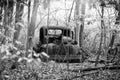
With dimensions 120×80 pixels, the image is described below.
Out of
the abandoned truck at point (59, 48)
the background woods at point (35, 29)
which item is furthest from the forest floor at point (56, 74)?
the abandoned truck at point (59, 48)

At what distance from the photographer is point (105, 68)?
684 centimetres

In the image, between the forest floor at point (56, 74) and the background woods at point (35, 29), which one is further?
the forest floor at point (56, 74)

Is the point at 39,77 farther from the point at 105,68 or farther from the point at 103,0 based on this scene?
the point at 103,0

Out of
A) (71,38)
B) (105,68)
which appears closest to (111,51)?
(71,38)

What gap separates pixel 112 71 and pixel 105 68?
1.14ft

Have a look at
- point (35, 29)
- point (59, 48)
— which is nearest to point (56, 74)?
point (35, 29)

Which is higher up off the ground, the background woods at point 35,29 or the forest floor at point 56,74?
the background woods at point 35,29

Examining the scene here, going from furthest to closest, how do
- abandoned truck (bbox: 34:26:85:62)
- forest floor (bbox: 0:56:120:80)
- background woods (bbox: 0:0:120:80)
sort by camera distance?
1. abandoned truck (bbox: 34:26:85:62)
2. forest floor (bbox: 0:56:120:80)
3. background woods (bbox: 0:0:120:80)

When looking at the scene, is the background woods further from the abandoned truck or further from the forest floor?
the abandoned truck

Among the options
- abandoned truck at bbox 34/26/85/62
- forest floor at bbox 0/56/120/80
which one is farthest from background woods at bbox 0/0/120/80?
abandoned truck at bbox 34/26/85/62

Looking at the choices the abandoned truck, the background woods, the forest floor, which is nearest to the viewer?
the background woods

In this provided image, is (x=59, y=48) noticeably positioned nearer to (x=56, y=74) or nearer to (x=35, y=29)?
(x=35, y=29)

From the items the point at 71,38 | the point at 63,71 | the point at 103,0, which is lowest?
the point at 63,71

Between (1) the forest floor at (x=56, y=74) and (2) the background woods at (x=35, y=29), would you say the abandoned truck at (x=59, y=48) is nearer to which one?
(2) the background woods at (x=35, y=29)
